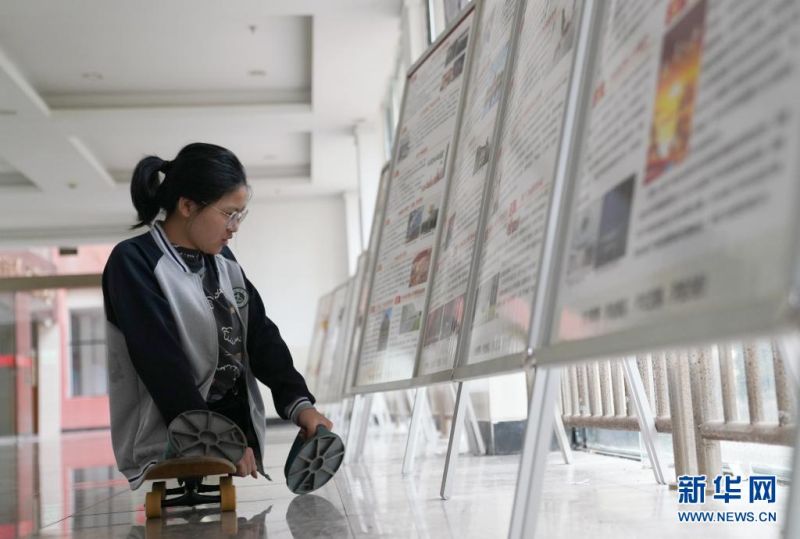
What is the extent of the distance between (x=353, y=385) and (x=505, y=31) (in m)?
1.53

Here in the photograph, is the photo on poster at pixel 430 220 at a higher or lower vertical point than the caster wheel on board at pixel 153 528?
higher

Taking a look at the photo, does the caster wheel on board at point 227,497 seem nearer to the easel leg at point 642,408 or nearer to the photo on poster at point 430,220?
the photo on poster at point 430,220

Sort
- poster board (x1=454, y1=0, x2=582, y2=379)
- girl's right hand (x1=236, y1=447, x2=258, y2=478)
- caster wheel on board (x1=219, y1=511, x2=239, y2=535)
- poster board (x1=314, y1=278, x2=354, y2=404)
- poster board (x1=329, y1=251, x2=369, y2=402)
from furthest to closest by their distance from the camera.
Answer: poster board (x1=314, y1=278, x2=354, y2=404) < poster board (x1=329, y1=251, x2=369, y2=402) < girl's right hand (x1=236, y1=447, x2=258, y2=478) < caster wheel on board (x1=219, y1=511, x2=239, y2=535) < poster board (x1=454, y1=0, x2=582, y2=379)

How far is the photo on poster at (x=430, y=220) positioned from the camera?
2881 millimetres

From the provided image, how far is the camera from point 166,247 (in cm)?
250

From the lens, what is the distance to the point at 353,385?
339cm

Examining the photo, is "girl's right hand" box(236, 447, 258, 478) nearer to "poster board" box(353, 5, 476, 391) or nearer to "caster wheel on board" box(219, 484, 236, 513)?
"caster wheel on board" box(219, 484, 236, 513)

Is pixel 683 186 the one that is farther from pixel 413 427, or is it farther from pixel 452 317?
pixel 413 427

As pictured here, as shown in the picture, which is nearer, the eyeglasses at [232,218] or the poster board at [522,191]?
the poster board at [522,191]

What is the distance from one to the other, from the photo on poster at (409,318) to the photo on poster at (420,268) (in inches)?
3.1

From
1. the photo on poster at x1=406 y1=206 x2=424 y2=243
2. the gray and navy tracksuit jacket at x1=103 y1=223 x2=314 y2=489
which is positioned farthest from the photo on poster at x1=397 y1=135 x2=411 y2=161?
the gray and navy tracksuit jacket at x1=103 y1=223 x2=314 y2=489

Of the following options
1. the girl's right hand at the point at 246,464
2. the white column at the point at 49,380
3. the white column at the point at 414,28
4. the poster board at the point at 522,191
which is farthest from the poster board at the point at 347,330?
the white column at the point at 49,380

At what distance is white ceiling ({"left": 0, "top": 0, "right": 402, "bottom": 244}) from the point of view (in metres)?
7.79

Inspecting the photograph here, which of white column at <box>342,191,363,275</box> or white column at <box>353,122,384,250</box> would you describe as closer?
white column at <box>353,122,384,250</box>
